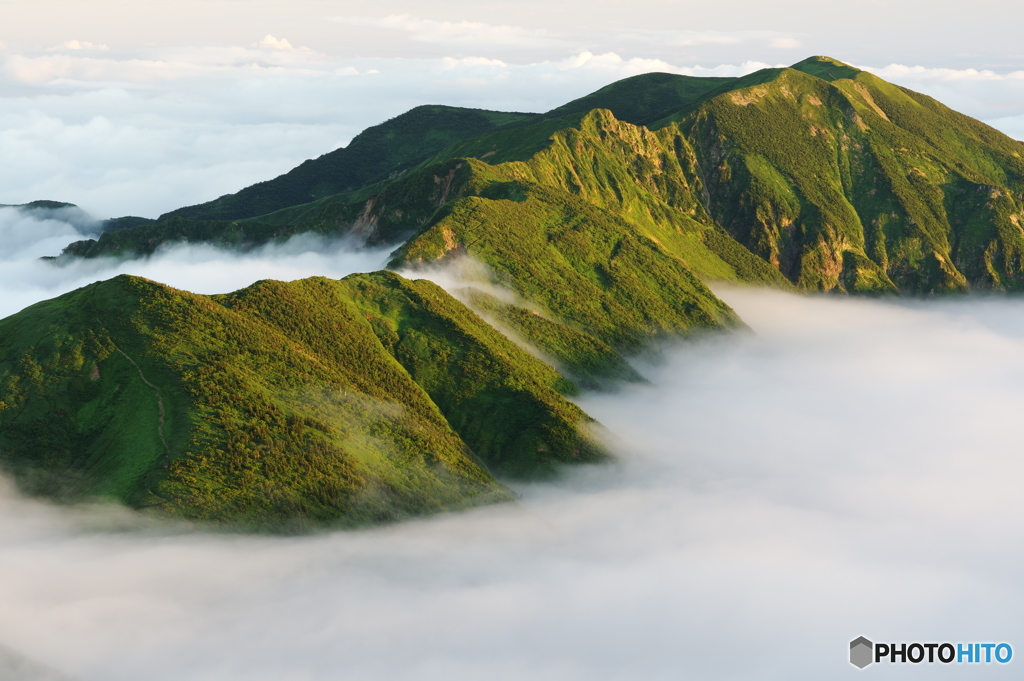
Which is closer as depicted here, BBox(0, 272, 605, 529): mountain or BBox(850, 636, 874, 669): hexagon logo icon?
BBox(850, 636, 874, 669): hexagon logo icon

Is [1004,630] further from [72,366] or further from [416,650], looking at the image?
[72,366]

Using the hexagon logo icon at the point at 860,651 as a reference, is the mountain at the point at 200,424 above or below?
above

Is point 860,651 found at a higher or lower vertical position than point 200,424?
lower

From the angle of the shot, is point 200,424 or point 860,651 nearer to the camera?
point 860,651

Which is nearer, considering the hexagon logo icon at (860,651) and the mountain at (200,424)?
the hexagon logo icon at (860,651)

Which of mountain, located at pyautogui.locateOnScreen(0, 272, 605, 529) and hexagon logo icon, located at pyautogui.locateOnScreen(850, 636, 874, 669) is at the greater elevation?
mountain, located at pyautogui.locateOnScreen(0, 272, 605, 529)

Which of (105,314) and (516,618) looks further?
(105,314)

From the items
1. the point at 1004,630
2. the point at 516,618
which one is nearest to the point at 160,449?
the point at 516,618

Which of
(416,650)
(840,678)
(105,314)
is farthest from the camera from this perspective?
(105,314)
